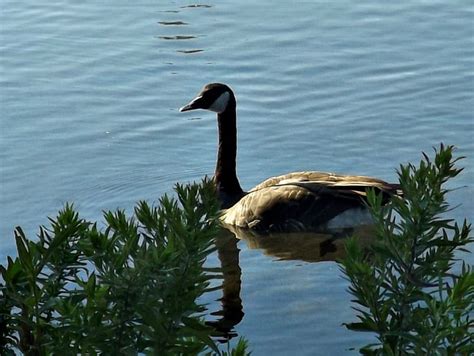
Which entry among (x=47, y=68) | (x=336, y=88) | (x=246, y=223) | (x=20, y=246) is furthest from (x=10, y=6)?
(x=20, y=246)

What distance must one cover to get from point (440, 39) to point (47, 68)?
4850 millimetres

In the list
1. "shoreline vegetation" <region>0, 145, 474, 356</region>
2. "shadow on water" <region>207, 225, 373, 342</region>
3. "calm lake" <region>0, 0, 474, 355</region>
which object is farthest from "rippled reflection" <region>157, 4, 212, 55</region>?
Answer: "shoreline vegetation" <region>0, 145, 474, 356</region>

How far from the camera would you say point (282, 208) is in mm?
11453

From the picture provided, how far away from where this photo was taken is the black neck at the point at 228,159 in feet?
39.1

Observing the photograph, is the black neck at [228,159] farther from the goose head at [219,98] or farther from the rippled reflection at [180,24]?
the rippled reflection at [180,24]

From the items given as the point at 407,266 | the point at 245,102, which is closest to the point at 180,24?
the point at 245,102

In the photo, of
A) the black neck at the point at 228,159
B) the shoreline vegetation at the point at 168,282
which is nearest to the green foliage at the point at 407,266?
the shoreline vegetation at the point at 168,282

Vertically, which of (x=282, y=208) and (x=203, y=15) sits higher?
(x=203, y=15)

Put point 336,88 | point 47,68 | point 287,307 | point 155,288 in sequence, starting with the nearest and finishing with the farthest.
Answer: point 155,288
point 287,307
point 336,88
point 47,68

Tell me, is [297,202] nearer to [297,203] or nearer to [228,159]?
[297,203]

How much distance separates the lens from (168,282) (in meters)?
3.61

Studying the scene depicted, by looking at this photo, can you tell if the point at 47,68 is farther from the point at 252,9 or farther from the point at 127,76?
the point at 252,9

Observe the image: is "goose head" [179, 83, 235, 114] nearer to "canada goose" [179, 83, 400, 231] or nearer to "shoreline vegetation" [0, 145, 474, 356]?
"canada goose" [179, 83, 400, 231]

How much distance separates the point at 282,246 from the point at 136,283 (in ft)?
A: 24.6
